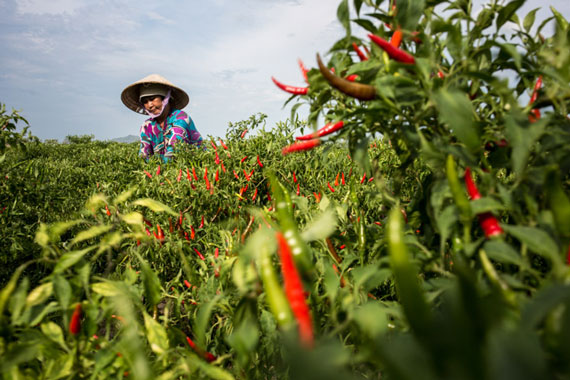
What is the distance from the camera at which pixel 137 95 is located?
537cm

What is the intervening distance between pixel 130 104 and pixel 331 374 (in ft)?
19.3

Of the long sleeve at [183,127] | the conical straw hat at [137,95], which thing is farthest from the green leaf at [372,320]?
the conical straw hat at [137,95]

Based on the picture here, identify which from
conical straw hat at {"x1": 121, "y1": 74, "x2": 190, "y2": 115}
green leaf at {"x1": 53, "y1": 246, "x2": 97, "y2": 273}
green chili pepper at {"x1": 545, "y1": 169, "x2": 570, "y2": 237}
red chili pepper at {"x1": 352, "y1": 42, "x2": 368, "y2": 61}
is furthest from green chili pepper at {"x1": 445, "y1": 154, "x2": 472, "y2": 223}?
conical straw hat at {"x1": 121, "y1": 74, "x2": 190, "y2": 115}

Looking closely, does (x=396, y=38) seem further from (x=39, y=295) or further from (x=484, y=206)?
(x=39, y=295)

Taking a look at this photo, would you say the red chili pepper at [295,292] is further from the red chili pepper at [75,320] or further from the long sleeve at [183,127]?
the long sleeve at [183,127]

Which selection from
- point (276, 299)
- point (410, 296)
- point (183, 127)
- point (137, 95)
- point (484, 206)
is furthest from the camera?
point (137, 95)

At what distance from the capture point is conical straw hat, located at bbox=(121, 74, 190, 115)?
4809mm

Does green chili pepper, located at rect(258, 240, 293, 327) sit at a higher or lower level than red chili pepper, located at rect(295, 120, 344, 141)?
lower

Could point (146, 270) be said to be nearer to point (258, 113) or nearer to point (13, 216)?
point (13, 216)

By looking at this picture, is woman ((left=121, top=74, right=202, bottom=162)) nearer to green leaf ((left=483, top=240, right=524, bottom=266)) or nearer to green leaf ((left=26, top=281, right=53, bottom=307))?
green leaf ((left=26, top=281, right=53, bottom=307))

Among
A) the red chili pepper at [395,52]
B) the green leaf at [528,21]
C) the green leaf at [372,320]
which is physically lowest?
the green leaf at [372,320]

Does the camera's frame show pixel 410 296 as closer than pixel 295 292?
Yes

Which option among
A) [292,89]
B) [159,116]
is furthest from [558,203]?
[159,116]

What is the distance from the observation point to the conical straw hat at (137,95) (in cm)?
481
